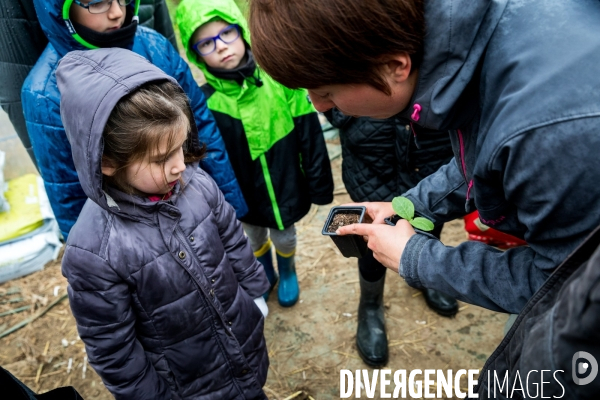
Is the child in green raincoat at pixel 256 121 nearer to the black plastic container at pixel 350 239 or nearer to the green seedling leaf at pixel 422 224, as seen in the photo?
the black plastic container at pixel 350 239

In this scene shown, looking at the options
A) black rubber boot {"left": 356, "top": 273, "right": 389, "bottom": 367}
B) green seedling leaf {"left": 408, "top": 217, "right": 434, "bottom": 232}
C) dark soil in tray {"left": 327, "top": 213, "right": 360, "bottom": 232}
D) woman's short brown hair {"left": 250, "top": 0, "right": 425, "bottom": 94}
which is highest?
woman's short brown hair {"left": 250, "top": 0, "right": 425, "bottom": 94}

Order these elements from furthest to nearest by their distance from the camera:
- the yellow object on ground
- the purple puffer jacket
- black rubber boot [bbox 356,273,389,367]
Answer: the yellow object on ground
black rubber boot [bbox 356,273,389,367]
the purple puffer jacket

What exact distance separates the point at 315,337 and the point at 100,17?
7.35 ft

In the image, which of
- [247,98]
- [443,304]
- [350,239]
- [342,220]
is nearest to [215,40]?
[247,98]

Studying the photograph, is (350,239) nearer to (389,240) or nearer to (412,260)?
(389,240)

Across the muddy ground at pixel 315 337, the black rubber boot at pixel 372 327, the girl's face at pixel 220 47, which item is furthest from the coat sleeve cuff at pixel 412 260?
the girl's face at pixel 220 47

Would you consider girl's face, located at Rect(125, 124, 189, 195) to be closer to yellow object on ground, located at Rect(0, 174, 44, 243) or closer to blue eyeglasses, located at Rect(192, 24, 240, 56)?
blue eyeglasses, located at Rect(192, 24, 240, 56)

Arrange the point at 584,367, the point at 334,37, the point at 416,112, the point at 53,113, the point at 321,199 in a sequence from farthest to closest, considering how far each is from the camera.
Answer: the point at 321,199, the point at 53,113, the point at 416,112, the point at 334,37, the point at 584,367

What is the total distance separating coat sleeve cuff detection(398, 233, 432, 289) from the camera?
136 cm

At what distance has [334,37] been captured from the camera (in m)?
1.03

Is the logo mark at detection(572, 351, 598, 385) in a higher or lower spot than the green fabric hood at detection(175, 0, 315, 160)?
higher

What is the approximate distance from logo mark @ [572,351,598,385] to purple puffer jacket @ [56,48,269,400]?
1267mm

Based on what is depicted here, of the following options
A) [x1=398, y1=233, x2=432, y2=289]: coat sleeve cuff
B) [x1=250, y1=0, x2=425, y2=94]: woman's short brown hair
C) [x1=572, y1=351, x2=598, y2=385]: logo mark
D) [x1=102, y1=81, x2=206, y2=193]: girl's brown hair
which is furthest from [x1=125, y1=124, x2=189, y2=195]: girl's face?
[x1=572, y1=351, x2=598, y2=385]: logo mark

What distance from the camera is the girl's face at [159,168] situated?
1.58 meters
